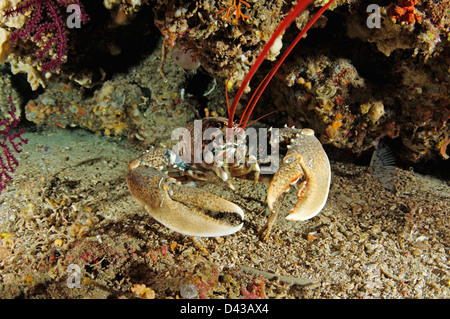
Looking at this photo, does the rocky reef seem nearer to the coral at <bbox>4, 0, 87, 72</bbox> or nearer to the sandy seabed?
the coral at <bbox>4, 0, 87, 72</bbox>

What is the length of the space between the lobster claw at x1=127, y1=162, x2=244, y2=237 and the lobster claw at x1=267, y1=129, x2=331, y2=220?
0.49 m

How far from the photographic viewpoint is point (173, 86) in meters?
4.95

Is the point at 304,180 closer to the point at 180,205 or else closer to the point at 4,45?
the point at 180,205

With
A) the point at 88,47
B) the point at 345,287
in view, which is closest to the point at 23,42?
the point at 88,47

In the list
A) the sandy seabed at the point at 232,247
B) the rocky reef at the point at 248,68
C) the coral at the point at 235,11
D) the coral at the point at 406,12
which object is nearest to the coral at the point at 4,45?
the rocky reef at the point at 248,68

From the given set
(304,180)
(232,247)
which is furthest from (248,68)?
(232,247)

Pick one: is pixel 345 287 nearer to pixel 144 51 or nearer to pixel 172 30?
pixel 172 30

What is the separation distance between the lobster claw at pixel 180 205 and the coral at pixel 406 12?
104 inches

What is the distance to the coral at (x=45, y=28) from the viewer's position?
3.32m

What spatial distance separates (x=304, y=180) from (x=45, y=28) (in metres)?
3.90

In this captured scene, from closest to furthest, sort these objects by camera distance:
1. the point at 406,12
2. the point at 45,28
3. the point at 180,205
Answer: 1. the point at 180,205
2. the point at 406,12
3. the point at 45,28

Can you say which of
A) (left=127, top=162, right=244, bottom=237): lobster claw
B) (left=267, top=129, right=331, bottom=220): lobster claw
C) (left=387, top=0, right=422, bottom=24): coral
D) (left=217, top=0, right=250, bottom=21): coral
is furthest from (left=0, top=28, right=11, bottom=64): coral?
(left=387, top=0, right=422, bottom=24): coral

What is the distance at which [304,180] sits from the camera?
2.82 meters

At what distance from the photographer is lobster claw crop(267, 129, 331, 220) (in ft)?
8.42
